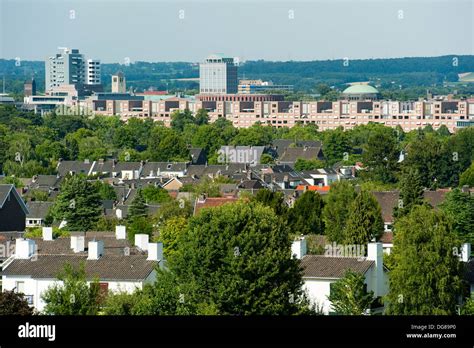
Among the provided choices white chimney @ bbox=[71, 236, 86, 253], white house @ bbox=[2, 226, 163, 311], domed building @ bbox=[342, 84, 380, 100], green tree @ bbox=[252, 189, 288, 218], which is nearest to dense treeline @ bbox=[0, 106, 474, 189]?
green tree @ bbox=[252, 189, 288, 218]

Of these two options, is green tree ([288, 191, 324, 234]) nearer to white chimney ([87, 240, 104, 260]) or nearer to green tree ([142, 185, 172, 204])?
Answer: white chimney ([87, 240, 104, 260])

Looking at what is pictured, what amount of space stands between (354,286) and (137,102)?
148 meters

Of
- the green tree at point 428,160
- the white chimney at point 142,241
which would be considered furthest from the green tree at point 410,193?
the green tree at point 428,160

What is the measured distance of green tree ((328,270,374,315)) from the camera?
19.4m

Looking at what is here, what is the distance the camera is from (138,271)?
2080cm

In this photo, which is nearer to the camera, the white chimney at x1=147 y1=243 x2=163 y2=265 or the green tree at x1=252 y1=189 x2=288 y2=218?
the white chimney at x1=147 y1=243 x2=163 y2=265

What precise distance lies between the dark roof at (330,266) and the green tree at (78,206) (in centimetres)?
1725

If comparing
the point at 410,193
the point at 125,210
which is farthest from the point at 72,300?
the point at 125,210

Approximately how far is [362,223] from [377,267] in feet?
35.1

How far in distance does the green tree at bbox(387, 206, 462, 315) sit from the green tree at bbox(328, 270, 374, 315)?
1.43 ft

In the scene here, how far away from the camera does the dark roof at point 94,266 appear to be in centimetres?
2055

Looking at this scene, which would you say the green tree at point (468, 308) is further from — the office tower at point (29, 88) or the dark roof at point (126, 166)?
the office tower at point (29, 88)

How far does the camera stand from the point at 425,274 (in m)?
20.4

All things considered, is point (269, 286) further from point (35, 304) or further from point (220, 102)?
point (220, 102)
